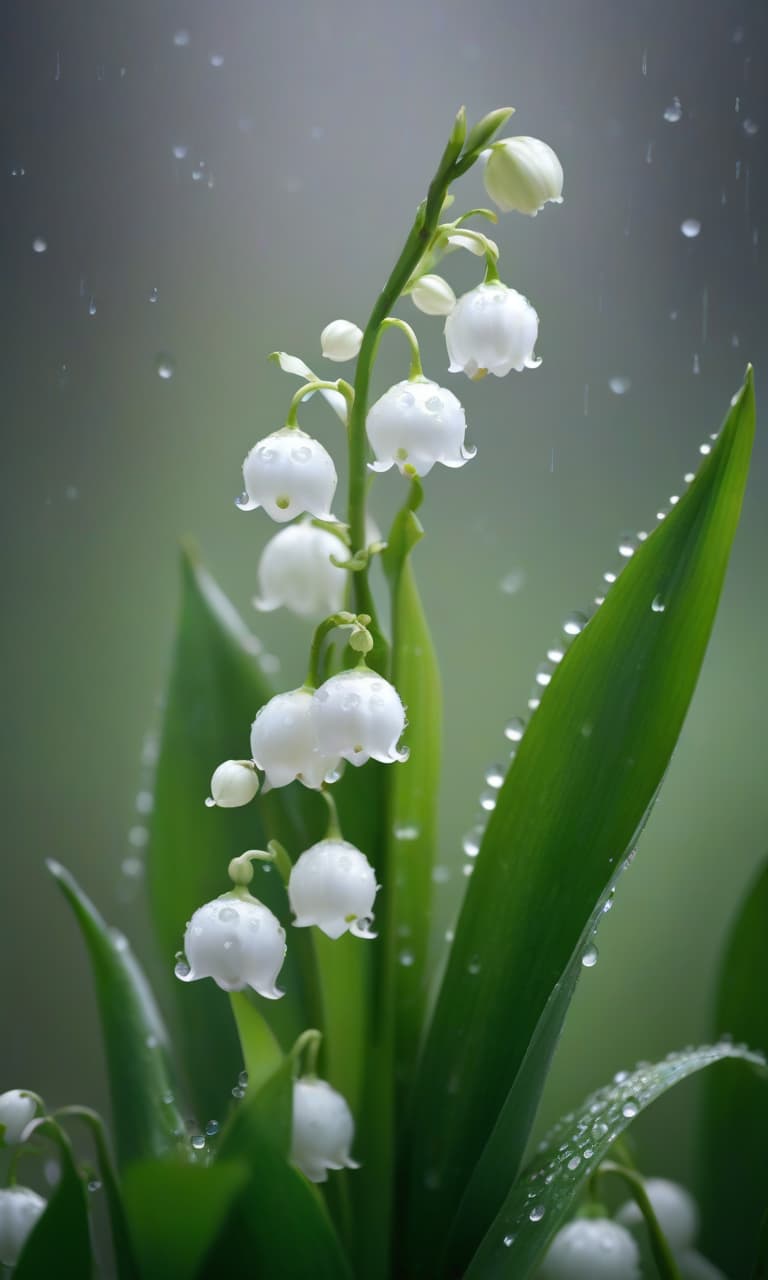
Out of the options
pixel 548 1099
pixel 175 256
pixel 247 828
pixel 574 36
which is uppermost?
pixel 574 36

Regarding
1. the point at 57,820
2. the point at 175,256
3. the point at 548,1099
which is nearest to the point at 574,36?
the point at 175,256

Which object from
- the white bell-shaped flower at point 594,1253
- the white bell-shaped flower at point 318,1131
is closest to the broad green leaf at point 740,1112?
the white bell-shaped flower at point 594,1253

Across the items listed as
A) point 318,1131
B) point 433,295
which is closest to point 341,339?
point 433,295

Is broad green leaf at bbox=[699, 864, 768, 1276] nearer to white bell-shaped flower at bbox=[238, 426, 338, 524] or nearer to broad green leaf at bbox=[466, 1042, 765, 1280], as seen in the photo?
broad green leaf at bbox=[466, 1042, 765, 1280]

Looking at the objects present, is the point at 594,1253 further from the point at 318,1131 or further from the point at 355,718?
the point at 355,718

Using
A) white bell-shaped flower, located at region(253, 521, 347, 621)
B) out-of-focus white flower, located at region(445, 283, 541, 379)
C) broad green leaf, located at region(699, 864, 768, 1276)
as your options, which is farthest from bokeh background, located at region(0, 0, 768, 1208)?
out-of-focus white flower, located at region(445, 283, 541, 379)

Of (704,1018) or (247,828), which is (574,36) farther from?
(704,1018)
